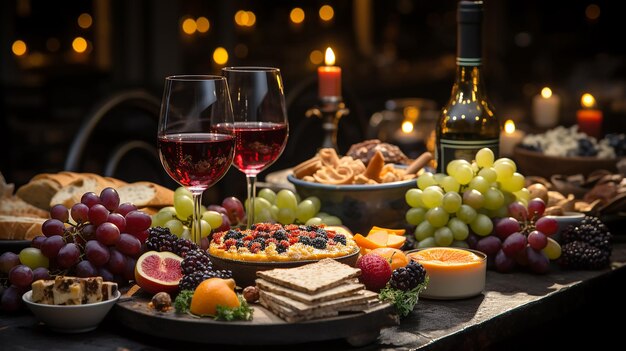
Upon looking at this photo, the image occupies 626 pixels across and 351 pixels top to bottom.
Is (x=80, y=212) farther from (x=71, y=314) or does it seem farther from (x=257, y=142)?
(x=257, y=142)

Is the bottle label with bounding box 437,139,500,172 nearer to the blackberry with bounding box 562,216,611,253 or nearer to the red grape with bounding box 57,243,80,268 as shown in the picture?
the blackberry with bounding box 562,216,611,253

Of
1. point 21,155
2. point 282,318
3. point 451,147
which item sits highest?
point 451,147

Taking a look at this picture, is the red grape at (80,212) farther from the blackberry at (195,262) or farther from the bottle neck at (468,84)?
the bottle neck at (468,84)

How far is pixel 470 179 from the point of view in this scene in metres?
2.00

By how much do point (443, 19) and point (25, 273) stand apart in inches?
333

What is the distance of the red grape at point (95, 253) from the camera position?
1.62 metres

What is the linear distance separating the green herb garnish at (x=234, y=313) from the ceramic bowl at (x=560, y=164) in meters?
1.44

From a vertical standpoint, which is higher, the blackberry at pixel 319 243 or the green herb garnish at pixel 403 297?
the blackberry at pixel 319 243

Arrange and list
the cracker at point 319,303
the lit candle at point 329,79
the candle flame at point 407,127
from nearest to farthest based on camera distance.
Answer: the cracker at point 319,303
the lit candle at point 329,79
the candle flame at point 407,127

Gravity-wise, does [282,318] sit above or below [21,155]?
above

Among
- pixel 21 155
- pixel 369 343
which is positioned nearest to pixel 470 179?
pixel 369 343

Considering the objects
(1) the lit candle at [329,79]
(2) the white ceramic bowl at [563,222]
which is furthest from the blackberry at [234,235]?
(1) the lit candle at [329,79]

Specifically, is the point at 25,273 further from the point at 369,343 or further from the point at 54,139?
the point at 54,139

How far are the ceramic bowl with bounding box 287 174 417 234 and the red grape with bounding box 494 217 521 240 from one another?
0.24 m
